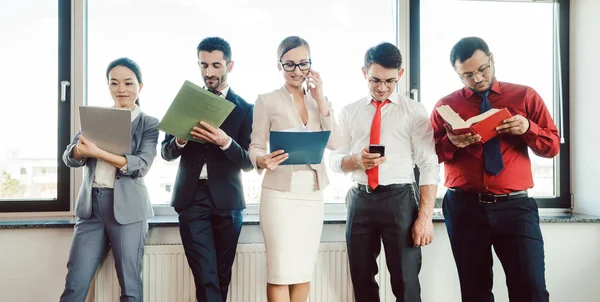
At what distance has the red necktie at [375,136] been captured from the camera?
1706 mm

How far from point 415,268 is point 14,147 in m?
2.45

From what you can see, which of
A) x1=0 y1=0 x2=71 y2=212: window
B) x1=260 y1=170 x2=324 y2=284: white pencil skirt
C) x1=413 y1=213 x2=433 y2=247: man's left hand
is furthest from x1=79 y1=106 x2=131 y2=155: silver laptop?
x1=413 y1=213 x2=433 y2=247: man's left hand

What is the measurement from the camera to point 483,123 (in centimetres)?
161

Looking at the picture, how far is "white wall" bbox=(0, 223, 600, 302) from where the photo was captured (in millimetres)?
2148

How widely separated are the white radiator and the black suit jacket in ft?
1.59

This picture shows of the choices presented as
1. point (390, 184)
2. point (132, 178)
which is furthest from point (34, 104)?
point (390, 184)

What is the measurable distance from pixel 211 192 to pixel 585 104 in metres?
2.53

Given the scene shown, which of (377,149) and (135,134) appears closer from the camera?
(377,149)

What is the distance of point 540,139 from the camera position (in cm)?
170

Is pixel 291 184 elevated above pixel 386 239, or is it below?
above

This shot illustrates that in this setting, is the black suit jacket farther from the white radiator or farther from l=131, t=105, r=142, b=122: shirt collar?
the white radiator

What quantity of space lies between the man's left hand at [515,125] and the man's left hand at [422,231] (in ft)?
1.66

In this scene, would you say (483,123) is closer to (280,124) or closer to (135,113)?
(280,124)

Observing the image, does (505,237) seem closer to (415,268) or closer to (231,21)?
(415,268)
